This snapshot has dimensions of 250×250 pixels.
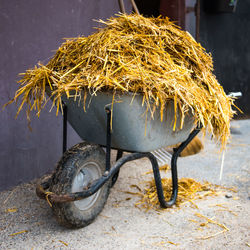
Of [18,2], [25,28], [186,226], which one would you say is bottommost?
[186,226]

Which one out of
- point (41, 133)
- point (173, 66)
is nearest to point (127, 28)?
point (173, 66)

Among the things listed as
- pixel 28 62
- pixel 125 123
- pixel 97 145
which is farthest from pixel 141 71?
pixel 28 62

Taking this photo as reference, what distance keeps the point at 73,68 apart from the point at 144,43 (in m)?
0.47

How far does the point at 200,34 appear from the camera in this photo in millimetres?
5441

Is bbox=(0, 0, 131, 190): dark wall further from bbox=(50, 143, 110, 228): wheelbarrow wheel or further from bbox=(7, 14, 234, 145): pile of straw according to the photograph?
bbox=(50, 143, 110, 228): wheelbarrow wheel

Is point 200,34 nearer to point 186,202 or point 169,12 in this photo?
point 169,12

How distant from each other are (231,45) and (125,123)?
4.35 metres

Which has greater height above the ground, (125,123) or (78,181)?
(125,123)

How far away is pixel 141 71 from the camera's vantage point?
1983 millimetres

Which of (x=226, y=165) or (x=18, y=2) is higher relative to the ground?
(x=18, y=2)

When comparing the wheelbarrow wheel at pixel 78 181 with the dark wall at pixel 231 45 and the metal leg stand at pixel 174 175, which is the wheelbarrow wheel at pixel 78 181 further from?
the dark wall at pixel 231 45

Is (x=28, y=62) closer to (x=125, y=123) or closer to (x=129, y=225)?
(x=125, y=123)

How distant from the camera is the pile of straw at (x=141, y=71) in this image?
1.93 metres

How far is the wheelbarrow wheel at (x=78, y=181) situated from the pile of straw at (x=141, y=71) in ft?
1.06
